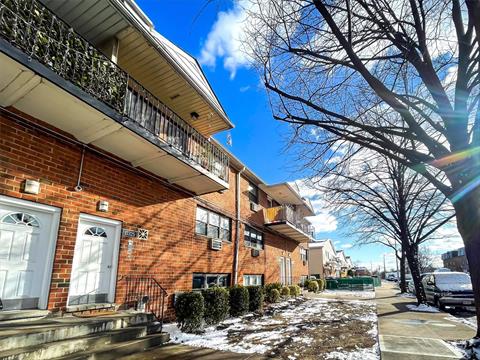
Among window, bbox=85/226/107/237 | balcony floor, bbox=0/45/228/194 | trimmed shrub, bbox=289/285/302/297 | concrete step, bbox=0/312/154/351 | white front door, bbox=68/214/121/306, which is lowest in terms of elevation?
trimmed shrub, bbox=289/285/302/297

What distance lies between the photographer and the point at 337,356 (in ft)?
20.7

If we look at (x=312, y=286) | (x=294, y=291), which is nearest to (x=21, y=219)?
(x=294, y=291)

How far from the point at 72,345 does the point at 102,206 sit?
129 inches

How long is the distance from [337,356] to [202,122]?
8.46 metres

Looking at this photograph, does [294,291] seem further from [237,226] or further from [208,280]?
[208,280]

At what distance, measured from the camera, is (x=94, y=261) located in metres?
7.33

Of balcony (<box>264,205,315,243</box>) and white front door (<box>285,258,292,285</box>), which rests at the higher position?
balcony (<box>264,205,315,243</box>)

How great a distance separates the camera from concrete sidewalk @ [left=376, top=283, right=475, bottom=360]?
612 cm

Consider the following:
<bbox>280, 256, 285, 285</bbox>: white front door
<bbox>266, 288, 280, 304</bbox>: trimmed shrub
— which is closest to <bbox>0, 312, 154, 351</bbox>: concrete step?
<bbox>266, 288, 280, 304</bbox>: trimmed shrub

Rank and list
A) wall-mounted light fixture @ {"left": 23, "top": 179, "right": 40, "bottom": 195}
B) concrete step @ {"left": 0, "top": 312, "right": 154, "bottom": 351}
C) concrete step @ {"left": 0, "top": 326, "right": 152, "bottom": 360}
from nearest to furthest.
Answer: concrete step @ {"left": 0, "top": 326, "right": 152, "bottom": 360} → concrete step @ {"left": 0, "top": 312, "right": 154, "bottom": 351} → wall-mounted light fixture @ {"left": 23, "top": 179, "right": 40, "bottom": 195}

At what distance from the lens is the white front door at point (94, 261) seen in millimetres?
6887

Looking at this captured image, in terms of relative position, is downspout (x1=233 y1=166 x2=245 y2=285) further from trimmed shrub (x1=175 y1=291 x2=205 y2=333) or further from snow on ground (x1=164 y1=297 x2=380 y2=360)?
trimmed shrub (x1=175 y1=291 x2=205 y2=333)

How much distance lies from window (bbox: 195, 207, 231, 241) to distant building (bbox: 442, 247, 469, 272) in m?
73.6

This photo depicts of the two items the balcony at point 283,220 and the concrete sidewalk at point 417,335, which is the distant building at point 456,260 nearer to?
the balcony at point 283,220
